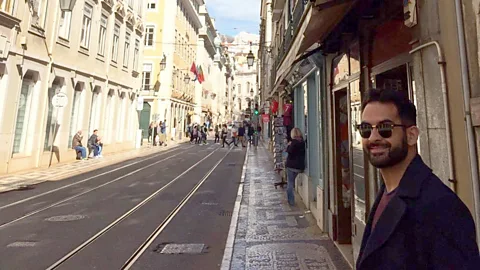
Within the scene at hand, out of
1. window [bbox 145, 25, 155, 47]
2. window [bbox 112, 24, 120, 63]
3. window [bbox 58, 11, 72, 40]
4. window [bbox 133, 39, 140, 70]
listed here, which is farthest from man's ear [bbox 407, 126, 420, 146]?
window [bbox 145, 25, 155, 47]

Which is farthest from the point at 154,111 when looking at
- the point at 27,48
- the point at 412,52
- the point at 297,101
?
the point at 412,52

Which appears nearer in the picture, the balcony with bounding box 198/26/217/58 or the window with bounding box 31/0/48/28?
the window with bounding box 31/0/48/28

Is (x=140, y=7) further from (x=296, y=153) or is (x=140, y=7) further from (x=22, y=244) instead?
(x=22, y=244)

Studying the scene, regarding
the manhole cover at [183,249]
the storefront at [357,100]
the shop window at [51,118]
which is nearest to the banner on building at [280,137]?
the storefront at [357,100]

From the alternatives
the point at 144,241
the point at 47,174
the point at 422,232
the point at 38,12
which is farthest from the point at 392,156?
the point at 38,12

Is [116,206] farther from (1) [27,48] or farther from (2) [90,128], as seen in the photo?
(2) [90,128]

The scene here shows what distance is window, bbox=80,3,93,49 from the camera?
57.8 ft

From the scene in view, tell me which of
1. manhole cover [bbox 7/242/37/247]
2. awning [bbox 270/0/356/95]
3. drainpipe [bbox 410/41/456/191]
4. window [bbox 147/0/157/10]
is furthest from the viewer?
window [bbox 147/0/157/10]

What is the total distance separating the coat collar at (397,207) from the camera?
1164 mm

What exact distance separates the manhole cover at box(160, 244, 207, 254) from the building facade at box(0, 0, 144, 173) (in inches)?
421

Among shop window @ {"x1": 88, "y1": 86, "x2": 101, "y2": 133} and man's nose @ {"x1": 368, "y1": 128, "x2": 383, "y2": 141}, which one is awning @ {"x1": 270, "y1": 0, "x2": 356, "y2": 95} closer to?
man's nose @ {"x1": 368, "y1": 128, "x2": 383, "y2": 141}

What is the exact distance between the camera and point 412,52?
9.47 ft

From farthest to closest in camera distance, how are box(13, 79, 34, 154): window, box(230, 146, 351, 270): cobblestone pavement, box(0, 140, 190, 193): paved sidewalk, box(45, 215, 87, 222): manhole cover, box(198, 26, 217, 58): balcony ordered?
box(198, 26, 217, 58): balcony, box(13, 79, 34, 154): window, box(0, 140, 190, 193): paved sidewalk, box(45, 215, 87, 222): manhole cover, box(230, 146, 351, 270): cobblestone pavement

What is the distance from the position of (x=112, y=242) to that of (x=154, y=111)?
32725 millimetres
